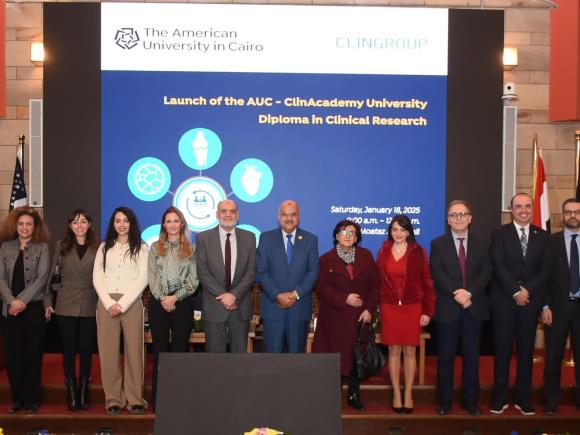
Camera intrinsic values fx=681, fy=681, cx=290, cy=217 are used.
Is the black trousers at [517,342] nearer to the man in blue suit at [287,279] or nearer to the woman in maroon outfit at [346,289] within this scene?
the woman in maroon outfit at [346,289]

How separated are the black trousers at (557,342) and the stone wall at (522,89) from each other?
2489mm

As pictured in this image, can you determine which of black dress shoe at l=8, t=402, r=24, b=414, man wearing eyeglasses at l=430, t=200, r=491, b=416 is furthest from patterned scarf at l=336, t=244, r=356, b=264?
Result: black dress shoe at l=8, t=402, r=24, b=414

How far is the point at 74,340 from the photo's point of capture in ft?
15.4

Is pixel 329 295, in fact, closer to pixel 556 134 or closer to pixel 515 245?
pixel 515 245

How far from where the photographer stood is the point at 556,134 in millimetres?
7004

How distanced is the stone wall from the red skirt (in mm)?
2924

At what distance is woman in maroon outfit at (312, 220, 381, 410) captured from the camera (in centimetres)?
464

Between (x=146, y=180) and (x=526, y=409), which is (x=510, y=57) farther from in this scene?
(x=146, y=180)

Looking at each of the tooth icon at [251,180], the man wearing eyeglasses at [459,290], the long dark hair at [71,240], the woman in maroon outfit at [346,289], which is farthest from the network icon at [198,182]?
the man wearing eyeglasses at [459,290]

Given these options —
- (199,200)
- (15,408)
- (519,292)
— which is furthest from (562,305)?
(15,408)

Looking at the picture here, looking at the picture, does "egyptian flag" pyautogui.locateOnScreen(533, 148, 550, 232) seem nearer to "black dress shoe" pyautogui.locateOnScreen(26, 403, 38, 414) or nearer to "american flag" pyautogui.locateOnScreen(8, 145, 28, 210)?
"black dress shoe" pyautogui.locateOnScreen(26, 403, 38, 414)

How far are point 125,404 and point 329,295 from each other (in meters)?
1.62

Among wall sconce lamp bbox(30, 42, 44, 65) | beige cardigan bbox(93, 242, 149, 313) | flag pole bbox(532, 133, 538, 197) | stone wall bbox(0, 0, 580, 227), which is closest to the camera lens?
beige cardigan bbox(93, 242, 149, 313)

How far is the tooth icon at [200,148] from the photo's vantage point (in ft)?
20.8
